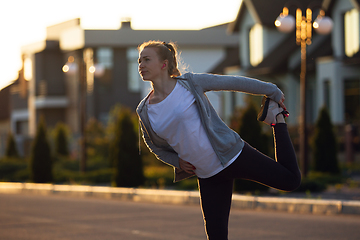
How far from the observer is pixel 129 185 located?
1872 centimetres

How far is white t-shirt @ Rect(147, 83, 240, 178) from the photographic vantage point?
4602mm

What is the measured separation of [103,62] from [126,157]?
1145 inches

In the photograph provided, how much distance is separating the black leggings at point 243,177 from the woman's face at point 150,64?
87 centimetres

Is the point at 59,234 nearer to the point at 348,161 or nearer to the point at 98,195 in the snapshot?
the point at 98,195

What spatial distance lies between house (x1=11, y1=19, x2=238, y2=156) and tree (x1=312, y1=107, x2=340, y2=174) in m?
25.4

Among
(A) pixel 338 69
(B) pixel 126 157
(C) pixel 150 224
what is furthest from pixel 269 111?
(A) pixel 338 69

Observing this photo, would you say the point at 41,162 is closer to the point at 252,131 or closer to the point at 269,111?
the point at 252,131

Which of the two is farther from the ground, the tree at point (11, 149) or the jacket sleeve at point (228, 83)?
the jacket sleeve at point (228, 83)

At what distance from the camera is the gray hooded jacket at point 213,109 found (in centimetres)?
463

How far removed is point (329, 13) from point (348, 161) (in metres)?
7.44

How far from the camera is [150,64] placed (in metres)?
4.71

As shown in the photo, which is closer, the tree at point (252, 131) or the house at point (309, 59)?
the tree at point (252, 131)

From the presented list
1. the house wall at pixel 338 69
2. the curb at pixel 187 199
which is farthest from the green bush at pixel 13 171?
the house wall at pixel 338 69

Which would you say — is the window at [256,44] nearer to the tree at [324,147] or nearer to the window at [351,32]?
the window at [351,32]
